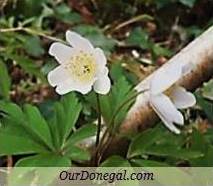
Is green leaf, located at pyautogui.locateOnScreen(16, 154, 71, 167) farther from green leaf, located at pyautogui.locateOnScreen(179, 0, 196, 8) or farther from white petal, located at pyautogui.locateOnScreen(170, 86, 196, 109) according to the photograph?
green leaf, located at pyautogui.locateOnScreen(179, 0, 196, 8)

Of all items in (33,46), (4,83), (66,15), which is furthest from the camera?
(66,15)

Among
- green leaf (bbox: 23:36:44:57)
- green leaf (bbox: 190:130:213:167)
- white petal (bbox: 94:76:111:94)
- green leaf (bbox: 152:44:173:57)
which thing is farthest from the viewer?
green leaf (bbox: 152:44:173:57)

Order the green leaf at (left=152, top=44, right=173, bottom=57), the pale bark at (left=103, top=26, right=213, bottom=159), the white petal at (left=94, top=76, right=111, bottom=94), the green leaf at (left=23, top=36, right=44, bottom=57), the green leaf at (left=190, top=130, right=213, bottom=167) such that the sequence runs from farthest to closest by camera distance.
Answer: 1. the green leaf at (left=152, top=44, right=173, bottom=57)
2. the green leaf at (left=23, top=36, right=44, bottom=57)
3. the pale bark at (left=103, top=26, right=213, bottom=159)
4. the green leaf at (left=190, top=130, right=213, bottom=167)
5. the white petal at (left=94, top=76, right=111, bottom=94)

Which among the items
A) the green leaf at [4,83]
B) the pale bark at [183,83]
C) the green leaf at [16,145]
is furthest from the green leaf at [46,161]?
the green leaf at [4,83]

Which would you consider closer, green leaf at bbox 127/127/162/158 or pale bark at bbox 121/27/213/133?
green leaf at bbox 127/127/162/158

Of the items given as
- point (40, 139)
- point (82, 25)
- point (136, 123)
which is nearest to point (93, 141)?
point (136, 123)

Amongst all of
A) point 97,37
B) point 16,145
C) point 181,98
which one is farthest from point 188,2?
point 16,145

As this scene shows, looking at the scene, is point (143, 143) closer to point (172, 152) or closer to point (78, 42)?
point (172, 152)

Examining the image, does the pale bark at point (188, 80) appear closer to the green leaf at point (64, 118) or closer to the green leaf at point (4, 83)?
the green leaf at point (64, 118)

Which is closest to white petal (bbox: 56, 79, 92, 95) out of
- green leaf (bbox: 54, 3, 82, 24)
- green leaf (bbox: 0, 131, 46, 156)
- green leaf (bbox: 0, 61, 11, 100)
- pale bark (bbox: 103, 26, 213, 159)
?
green leaf (bbox: 0, 131, 46, 156)
